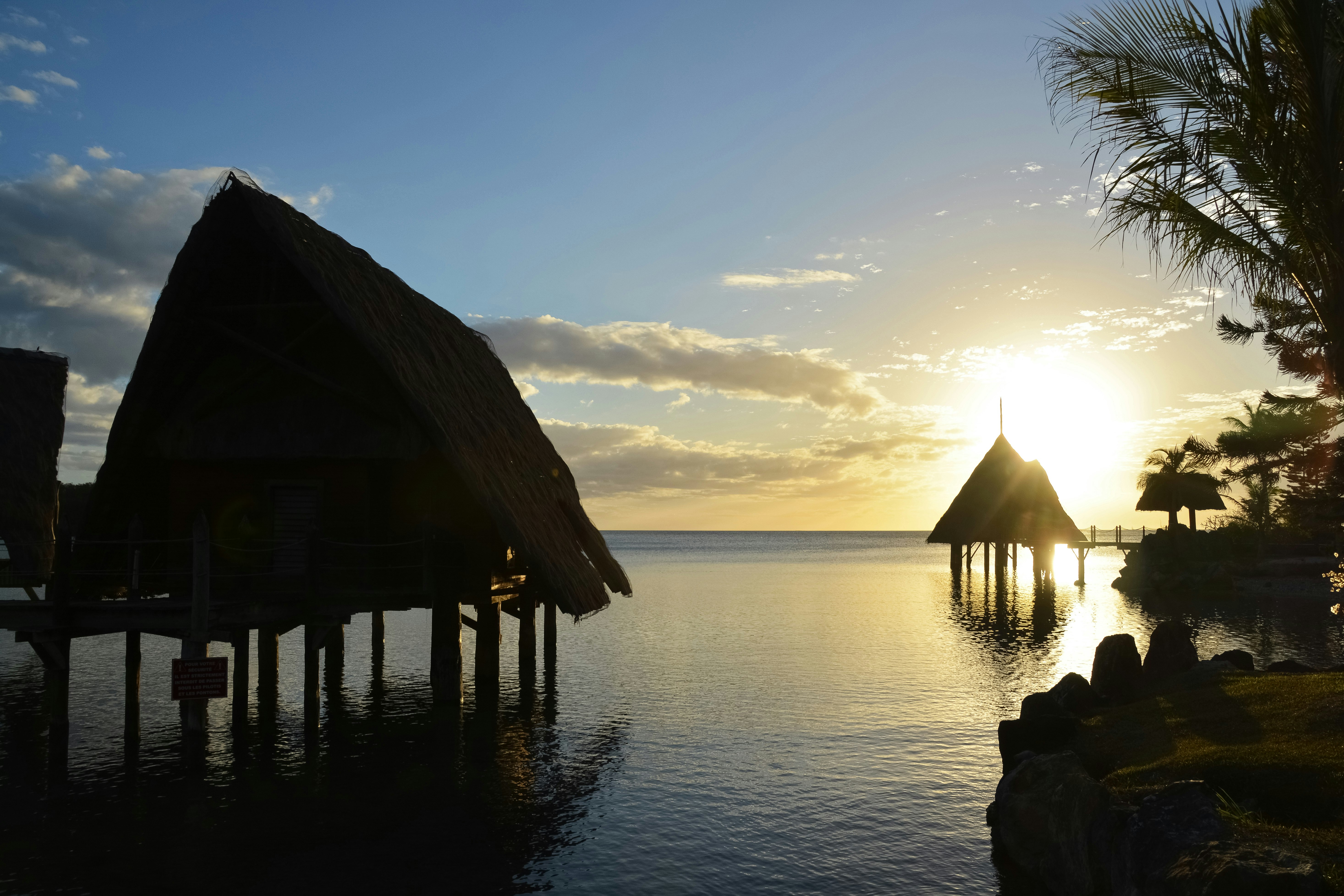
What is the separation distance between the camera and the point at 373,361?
1727 centimetres

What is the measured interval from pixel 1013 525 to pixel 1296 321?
3787 cm

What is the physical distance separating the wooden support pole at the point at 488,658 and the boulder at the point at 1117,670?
12.2m

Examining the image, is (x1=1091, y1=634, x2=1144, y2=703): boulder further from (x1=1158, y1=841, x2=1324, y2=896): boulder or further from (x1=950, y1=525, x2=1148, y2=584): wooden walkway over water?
(x1=950, y1=525, x2=1148, y2=584): wooden walkway over water

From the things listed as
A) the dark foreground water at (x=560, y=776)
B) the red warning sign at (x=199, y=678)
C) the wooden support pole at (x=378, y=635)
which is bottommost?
the dark foreground water at (x=560, y=776)

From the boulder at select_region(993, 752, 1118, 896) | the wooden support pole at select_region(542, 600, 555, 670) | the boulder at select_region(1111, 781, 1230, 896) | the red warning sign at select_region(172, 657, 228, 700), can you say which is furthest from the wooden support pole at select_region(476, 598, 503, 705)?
→ the boulder at select_region(1111, 781, 1230, 896)

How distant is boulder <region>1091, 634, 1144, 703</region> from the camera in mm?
15367

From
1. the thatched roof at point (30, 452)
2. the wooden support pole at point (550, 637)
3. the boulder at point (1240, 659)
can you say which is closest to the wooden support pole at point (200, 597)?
the wooden support pole at point (550, 637)

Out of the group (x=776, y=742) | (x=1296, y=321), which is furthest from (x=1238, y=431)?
(x=776, y=742)

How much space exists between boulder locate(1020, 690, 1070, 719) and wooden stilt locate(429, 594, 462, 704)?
10.7 meters

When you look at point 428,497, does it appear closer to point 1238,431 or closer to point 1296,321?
point 1296,321

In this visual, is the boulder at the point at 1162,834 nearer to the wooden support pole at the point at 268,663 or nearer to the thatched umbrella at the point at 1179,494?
the wooden support pole at the point at 268,663

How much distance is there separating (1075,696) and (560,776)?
8789 mm

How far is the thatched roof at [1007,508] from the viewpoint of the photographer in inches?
1901

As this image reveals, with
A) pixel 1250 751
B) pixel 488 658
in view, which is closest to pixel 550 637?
pixel 488 658
